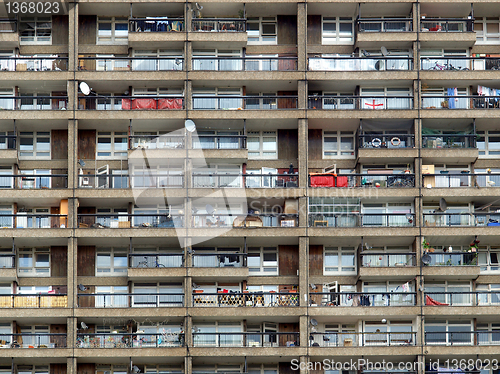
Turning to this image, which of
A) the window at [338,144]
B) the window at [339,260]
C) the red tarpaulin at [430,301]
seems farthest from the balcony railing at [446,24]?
the red tarpaulin at [430,301]

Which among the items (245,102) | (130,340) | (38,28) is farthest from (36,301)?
(38,28)

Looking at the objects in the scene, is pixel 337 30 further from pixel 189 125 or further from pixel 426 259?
pixel 426 259

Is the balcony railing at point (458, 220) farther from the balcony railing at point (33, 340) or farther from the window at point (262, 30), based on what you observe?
the balcony railing at point (33, 340)

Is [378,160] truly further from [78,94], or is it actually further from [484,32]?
[78,94]

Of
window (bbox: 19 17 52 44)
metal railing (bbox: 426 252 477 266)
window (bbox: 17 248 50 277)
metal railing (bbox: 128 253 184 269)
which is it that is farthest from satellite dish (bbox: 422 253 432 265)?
window (bbox: 19 17 52 44)

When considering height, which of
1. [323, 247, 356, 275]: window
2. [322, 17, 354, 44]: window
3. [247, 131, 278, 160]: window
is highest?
[322, 17, 354, 44]: window

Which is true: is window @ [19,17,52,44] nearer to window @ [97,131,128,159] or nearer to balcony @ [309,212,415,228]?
window @ [97,131,128,159]

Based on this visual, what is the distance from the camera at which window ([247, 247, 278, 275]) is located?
57.6 metres

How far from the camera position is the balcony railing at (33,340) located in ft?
181

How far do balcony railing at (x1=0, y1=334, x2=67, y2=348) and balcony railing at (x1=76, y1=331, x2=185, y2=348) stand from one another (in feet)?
4.10

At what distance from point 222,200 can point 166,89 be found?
8619 mm

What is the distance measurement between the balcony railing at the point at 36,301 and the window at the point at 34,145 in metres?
9.27

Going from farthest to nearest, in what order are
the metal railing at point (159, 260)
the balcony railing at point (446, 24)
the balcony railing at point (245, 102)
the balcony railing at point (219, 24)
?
the balcony railing at point (446, 24) → the balcony railing at point (219, 24) → the balcony railing at point (245, 102) → the metal railing at point (159, 260)

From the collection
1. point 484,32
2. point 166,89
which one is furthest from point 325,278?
point 484,32
